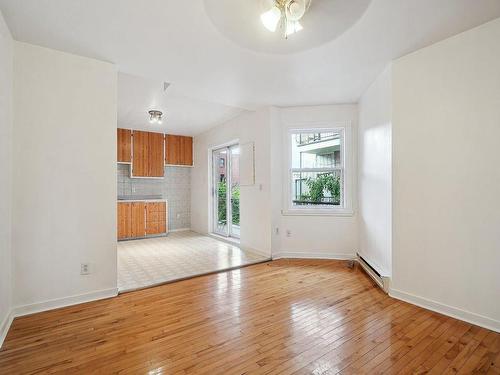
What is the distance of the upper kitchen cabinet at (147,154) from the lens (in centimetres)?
614

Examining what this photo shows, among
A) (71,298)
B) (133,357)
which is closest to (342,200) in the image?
(133,357)

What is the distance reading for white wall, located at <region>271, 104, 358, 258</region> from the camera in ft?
13.6

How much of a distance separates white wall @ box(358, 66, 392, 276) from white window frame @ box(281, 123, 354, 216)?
7.9 inches

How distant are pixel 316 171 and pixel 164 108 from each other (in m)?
2.88

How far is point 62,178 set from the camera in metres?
2.55

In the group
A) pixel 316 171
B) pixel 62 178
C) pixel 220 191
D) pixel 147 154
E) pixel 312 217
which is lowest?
pixel 312 217

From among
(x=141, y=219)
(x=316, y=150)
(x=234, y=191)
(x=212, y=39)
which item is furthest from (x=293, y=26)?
(x=141, y=219)

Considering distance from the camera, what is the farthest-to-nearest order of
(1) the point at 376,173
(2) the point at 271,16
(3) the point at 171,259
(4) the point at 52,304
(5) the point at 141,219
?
1. (5) the point at 141,219
2. (3) the point at 171,259
3. (1) the point at 376,173
4. (4) the point at 52,304
5. (2) the point at 271,16

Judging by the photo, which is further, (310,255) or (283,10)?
(310,255)

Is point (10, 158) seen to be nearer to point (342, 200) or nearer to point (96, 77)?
point (96, 77)

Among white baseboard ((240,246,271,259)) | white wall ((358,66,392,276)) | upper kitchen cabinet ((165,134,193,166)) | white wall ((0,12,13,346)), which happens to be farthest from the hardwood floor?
upper kitchen cabinet ((165,134,193,166))

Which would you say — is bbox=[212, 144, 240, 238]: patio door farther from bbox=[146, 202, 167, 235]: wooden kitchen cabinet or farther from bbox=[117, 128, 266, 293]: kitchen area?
bbox=[146, 202, 167, 235]: wooden kitchen cabinet

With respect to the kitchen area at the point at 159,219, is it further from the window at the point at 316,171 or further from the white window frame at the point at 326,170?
the window at the point at 316,171

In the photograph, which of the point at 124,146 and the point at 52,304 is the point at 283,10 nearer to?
the point at 52,304
